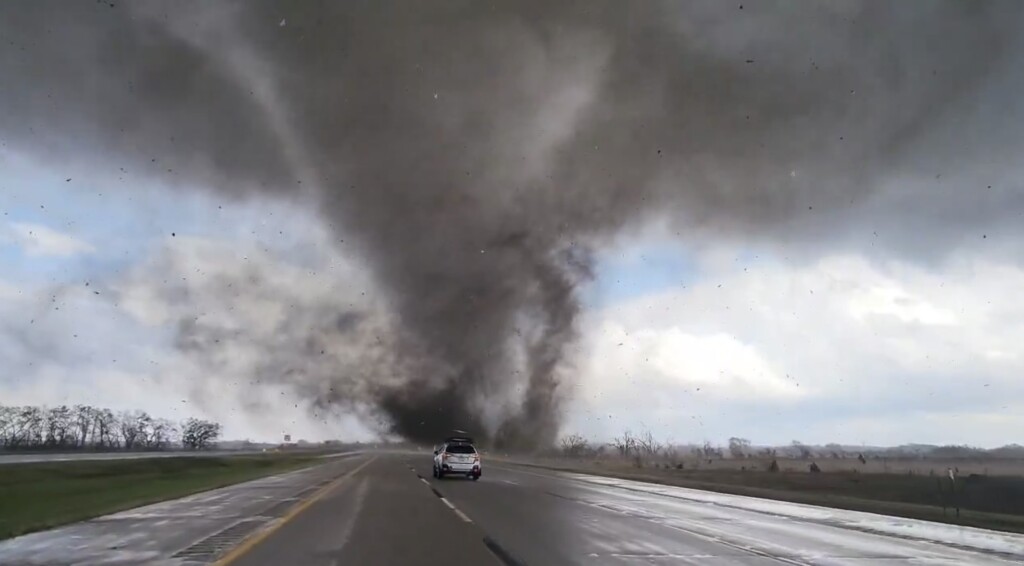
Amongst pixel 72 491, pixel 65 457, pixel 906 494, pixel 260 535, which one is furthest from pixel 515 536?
pixel 65 457

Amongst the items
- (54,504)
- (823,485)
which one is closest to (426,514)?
(54,504)

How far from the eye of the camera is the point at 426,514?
18.8 m

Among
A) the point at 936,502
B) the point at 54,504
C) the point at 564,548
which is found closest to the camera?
the point at 564,548

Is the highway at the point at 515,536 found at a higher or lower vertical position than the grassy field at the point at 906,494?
lower

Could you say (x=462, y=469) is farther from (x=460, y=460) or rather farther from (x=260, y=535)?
(x=260, y=535)

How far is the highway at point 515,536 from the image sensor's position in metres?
11.7

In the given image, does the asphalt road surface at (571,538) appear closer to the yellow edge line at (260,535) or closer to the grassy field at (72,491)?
the yellow edge line at (260,535)

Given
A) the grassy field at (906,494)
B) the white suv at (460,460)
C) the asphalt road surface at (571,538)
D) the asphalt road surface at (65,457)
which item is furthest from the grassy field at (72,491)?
the grassy field at (906,494)

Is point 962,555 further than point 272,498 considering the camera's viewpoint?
No

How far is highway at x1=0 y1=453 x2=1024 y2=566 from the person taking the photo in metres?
11.7

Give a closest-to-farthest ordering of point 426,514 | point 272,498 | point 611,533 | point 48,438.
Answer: point 611,533 → point 426,514 → point 272,498 → point 48,438

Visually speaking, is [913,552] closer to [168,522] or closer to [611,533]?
[611,533]

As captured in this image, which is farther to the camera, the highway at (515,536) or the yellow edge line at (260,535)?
the highway at (515,536)

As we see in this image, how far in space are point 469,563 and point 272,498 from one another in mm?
16423
